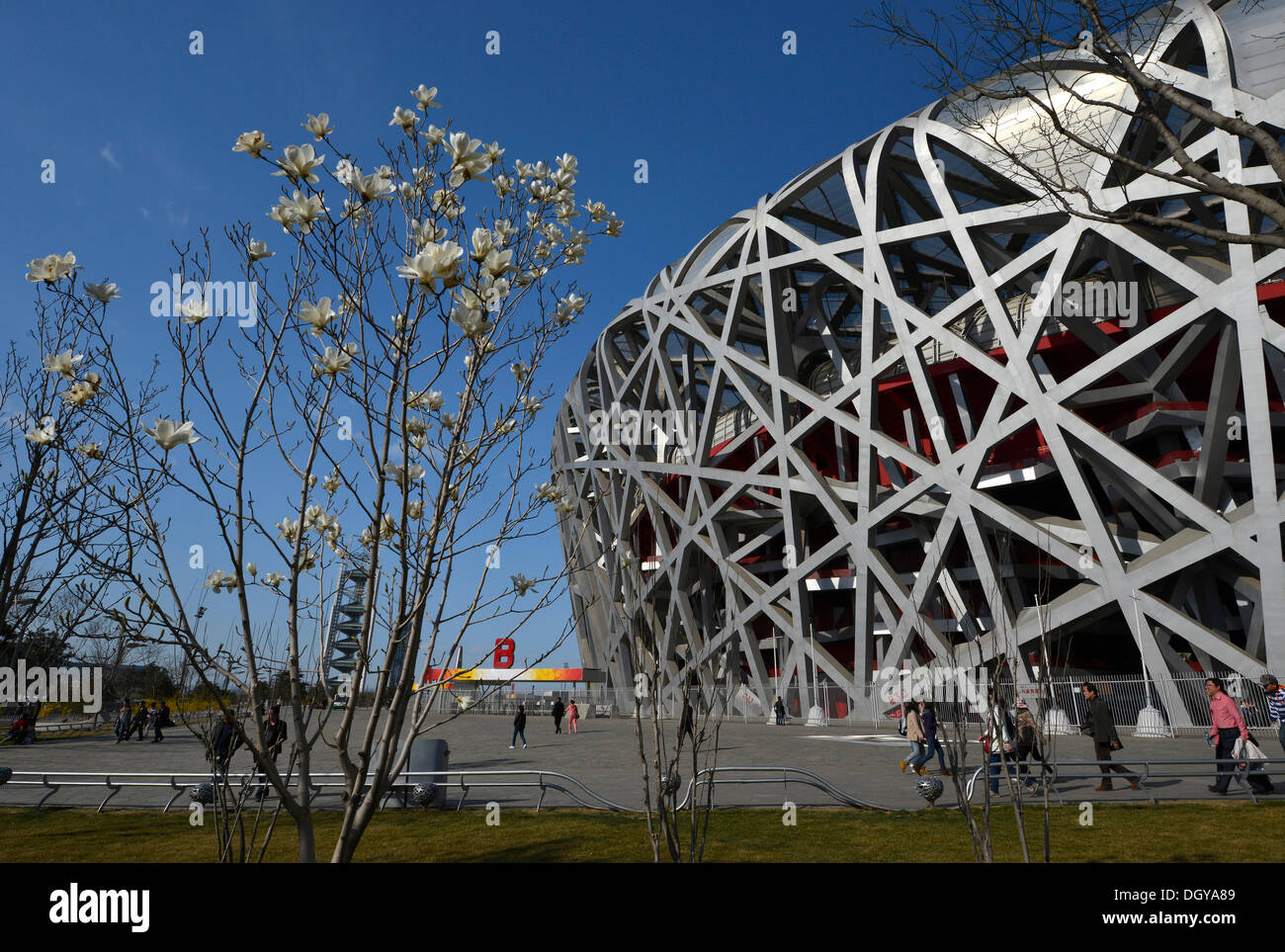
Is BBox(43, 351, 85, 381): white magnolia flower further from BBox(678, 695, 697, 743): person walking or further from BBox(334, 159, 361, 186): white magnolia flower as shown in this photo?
BBox(678, 695, 697, 743): person walking

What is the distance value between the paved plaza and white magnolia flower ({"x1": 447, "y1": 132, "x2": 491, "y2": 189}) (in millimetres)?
9763

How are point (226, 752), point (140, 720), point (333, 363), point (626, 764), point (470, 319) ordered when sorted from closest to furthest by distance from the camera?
point (470, 319) < point (333, 363) < point (226, 752) < point (626, 764) < point (140, 720)

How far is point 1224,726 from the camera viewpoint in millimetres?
10609

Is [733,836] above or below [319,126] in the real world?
below

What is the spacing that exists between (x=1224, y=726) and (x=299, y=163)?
43.5ft

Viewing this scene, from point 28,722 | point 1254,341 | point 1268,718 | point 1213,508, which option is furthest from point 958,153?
point 28,722

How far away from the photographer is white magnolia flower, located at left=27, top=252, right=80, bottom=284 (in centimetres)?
246

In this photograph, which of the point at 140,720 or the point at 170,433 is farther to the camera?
the point at 140,720

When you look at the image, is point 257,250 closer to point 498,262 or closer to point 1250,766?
point 498,262

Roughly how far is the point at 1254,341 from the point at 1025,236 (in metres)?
13.2

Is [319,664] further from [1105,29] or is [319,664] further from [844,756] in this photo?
[844,756]

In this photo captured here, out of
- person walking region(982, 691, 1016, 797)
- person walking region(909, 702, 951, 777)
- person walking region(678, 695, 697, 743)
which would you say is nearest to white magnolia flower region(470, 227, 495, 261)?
person walking region(678, 695, 697, 743)

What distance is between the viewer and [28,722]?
23.9 m
